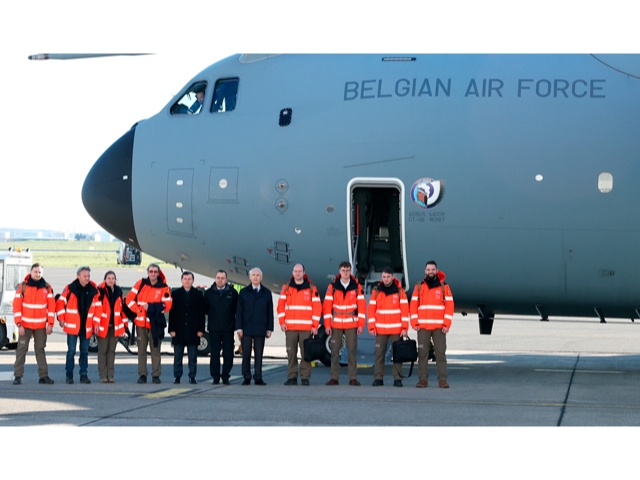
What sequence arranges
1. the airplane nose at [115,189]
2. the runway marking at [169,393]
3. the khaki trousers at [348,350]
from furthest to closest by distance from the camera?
the airplane nose at [115,189], the khaki trousers at [348,350], the runway marking at [169,393]

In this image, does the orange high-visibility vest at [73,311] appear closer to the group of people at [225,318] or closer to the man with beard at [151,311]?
the group of people at [225,318]

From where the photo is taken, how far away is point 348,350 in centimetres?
1441

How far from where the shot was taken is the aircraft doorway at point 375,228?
15.3 m

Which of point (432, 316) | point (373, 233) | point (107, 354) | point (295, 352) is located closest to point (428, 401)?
point (432, 316)

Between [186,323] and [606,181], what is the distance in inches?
300

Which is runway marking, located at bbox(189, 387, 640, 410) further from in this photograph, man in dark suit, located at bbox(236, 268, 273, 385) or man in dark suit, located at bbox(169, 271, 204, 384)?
man in dark suit, located at bbox(169, 271, 204, 384)

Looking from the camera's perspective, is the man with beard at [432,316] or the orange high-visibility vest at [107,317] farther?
the orange high-visibility vest at [107,317]

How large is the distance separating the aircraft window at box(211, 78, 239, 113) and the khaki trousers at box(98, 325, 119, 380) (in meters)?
4.84

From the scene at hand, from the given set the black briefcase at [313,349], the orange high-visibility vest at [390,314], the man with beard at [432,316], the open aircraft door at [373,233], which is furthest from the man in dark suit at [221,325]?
the man with beard at [432,316]

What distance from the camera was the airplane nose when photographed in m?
16.7

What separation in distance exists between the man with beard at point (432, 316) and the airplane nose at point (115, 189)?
621cm

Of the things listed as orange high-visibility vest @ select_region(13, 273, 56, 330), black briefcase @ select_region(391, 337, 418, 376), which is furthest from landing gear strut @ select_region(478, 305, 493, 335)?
orange high-visibility vest @ select_region(13, 273, 56, 330)

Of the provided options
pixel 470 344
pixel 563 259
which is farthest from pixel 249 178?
pixel 470 344

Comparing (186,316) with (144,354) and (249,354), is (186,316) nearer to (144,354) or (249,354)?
(144,354)
